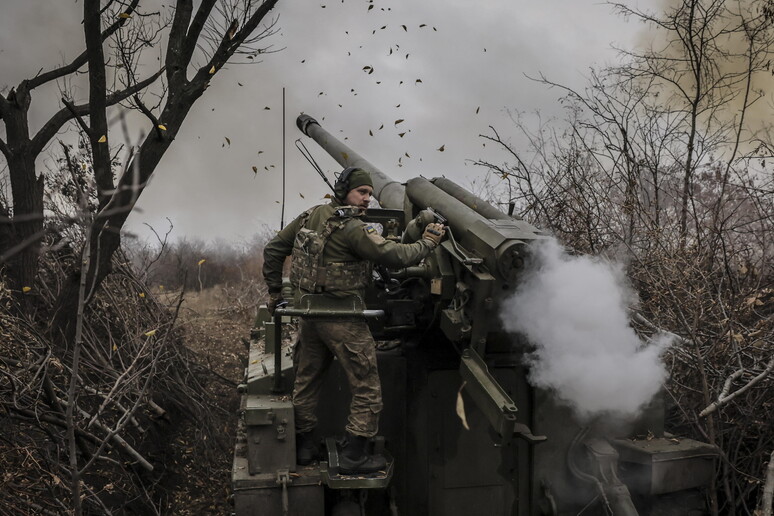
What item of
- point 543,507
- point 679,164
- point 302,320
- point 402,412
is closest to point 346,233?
point 302,320

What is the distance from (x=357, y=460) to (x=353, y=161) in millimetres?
3176

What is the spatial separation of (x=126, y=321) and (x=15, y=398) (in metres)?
2.99

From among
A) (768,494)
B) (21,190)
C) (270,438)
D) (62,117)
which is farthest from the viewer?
(62,117)

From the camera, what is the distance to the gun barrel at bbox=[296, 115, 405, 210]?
646cm

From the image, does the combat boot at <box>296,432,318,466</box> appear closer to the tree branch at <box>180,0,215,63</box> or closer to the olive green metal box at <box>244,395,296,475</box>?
the olive green metal box at <box>244,395,296,475</box>

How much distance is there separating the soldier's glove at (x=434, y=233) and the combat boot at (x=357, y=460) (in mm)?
1368

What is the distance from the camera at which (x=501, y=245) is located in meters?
4.56

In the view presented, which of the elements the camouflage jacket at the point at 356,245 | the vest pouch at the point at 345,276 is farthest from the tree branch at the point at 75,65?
the vest pouch at the point at 345,276

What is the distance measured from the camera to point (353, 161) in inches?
282

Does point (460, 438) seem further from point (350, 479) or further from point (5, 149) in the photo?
point (5, 149)

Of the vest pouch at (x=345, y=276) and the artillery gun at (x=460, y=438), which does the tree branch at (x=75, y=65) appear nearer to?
the artillery gun at (x=460, y=438)

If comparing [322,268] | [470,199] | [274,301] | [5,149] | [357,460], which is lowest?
[357,460]

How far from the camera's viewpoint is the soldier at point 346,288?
4.84 metres

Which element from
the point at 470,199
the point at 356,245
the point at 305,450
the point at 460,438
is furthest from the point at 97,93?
the point at 460,438
